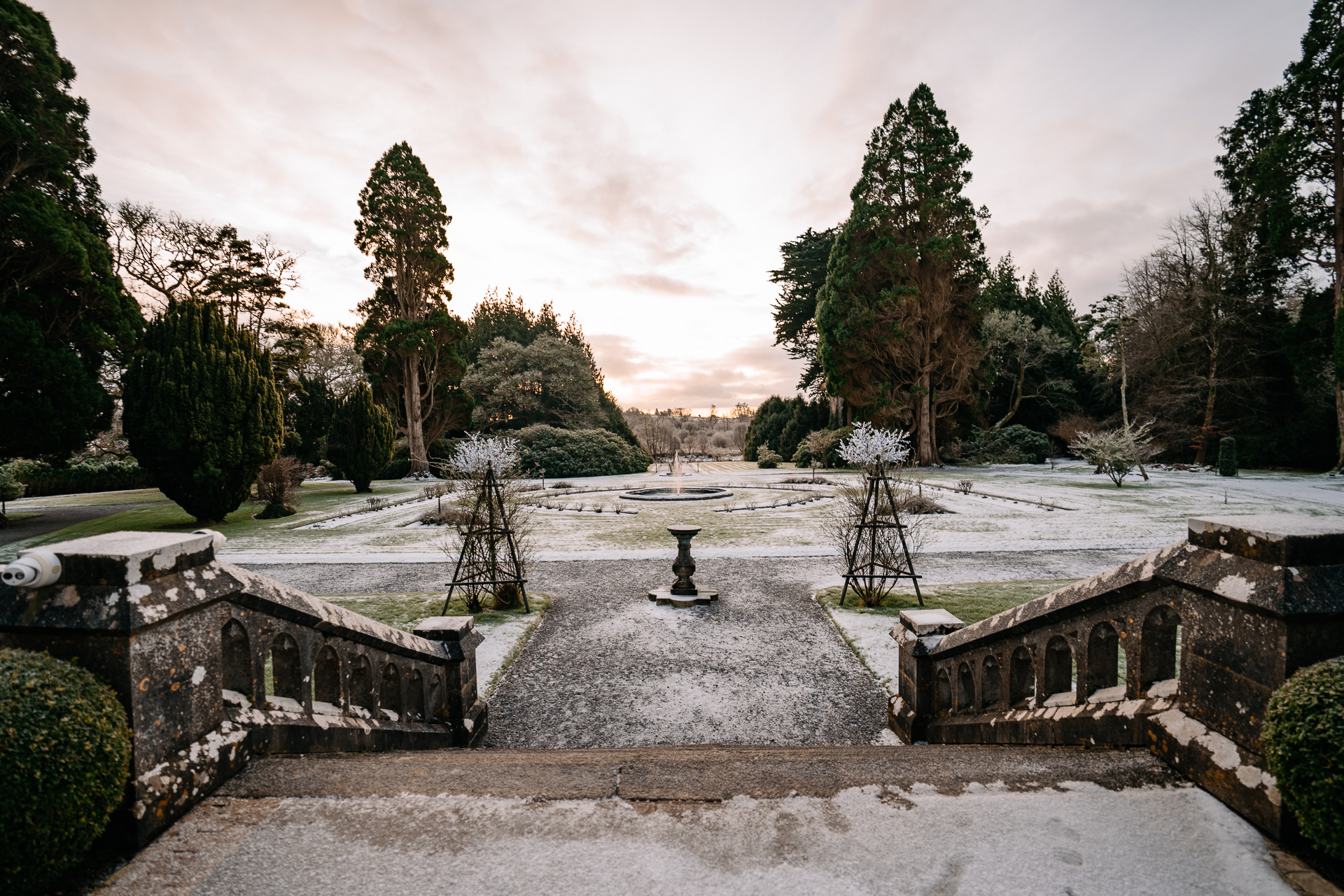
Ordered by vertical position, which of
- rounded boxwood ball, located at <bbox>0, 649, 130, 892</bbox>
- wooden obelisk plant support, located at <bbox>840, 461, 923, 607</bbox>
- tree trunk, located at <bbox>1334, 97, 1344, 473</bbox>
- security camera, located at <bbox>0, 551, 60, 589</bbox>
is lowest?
wooden obelisk plant support, located at <bbox>840, 461, 923, 607</bbox>

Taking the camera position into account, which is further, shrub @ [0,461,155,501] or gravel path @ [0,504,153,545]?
shrub @ [0,461,155,501]

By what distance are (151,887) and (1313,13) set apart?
35.0 meters

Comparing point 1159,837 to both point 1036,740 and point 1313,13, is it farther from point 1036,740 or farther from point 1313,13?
point 1313,13

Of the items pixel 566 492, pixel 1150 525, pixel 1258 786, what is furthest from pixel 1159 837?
pixel 566 492

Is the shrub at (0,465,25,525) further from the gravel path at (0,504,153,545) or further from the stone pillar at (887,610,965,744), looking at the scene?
the stone pillar at (887,610,965,744)

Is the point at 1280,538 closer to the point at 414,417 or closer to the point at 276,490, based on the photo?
the point at 276,490

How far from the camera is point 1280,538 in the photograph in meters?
1.65

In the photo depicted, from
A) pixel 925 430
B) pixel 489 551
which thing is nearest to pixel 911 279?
pixel 925 430

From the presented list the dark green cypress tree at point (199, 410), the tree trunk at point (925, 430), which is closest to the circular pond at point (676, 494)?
the dark green cypress tree at point (199, 410)

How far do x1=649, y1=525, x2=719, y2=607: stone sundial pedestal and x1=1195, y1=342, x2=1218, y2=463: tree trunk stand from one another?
30.3 m

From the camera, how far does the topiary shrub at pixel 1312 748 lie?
137 centimetres

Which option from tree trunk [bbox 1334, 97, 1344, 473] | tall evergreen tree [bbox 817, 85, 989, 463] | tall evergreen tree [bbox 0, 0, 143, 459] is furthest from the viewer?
tall evergreen tree [bbox 817, 85, 989, 463]

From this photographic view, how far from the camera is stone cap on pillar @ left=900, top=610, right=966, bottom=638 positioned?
11.5 ft

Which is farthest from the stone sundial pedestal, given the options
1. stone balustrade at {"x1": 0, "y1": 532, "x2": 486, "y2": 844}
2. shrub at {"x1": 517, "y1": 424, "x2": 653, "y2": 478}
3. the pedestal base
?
shrub at {"x1": 517, "y1": 424, "x2": 653, "y2": 478}
